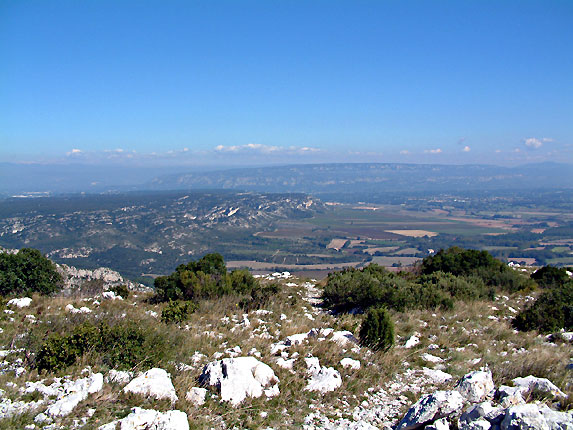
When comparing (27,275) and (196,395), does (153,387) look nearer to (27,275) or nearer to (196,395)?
(196,395)

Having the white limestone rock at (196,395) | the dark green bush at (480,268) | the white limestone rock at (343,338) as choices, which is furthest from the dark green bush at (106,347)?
the dark green bush at (480,268)

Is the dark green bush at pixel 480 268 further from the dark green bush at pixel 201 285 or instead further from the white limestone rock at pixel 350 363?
the white limestone rock at pixel 350 363

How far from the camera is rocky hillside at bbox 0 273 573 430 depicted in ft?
15.7

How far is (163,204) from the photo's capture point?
141000mm

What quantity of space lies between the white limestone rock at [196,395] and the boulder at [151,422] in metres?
0.79

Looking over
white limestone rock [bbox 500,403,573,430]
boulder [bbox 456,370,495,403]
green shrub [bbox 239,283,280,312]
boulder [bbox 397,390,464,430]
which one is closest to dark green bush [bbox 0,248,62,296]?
green shrub [bbox 239,283,280,312]

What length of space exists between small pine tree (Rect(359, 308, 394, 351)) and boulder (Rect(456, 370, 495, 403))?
8.56 feet

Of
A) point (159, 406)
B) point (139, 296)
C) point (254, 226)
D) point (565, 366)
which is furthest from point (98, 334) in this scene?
point (254, 226)

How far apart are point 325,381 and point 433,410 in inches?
78.1

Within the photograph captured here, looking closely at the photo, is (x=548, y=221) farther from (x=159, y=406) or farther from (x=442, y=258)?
(x=159, y=406)

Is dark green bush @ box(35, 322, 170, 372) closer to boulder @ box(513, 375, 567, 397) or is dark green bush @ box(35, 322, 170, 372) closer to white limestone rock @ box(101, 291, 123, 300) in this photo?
boulder @ box(513, 375, 567, 397)

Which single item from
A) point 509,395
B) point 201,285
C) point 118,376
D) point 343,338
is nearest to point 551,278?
point 343,338

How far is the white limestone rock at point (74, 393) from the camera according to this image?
15.7ft

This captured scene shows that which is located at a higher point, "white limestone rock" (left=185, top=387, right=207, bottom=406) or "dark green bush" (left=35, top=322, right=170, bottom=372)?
"dark green bush" (left=35, top=322, right=170, bottom=372)
